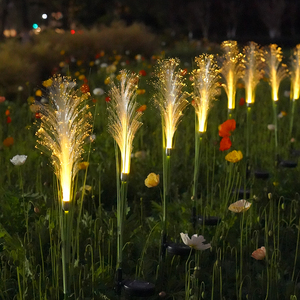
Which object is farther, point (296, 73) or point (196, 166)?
point (296, 73)

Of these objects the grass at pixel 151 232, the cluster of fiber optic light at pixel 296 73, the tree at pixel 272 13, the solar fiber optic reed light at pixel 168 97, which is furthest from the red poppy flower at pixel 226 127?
the tree at pixel 272 13

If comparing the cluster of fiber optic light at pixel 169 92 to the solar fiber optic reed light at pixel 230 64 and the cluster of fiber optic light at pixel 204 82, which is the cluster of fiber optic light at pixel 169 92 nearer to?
the cluster of fiber optic light at pixel 204 82

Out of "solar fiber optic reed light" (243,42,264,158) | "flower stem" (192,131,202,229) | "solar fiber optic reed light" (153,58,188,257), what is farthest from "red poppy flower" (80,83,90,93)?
"solar fiber optic reed light" (243,42,264,158)

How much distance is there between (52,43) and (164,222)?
9741 millimetres

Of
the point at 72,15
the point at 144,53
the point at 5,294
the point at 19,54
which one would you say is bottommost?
the point at 5,294

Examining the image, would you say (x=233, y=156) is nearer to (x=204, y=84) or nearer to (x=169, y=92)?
(x=204, y=84)

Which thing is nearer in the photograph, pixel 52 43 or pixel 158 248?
pixel 158 248

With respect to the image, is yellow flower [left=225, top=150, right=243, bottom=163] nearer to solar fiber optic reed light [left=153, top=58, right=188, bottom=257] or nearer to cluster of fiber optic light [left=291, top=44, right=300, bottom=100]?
solar fiber optic reed light [left=153, top=58, right=188, bottom=257]

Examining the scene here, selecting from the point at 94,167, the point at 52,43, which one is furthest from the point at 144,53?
the point at 94,167

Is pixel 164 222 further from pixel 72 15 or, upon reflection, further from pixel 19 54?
pixel 72 15

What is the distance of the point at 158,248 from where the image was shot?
3.48 m

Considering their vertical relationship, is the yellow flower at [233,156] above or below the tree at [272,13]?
below

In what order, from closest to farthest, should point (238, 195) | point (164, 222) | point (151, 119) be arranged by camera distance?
point (164, 222)
point (238, 195)
point (151, 119)

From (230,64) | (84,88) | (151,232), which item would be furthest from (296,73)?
(84,88)
